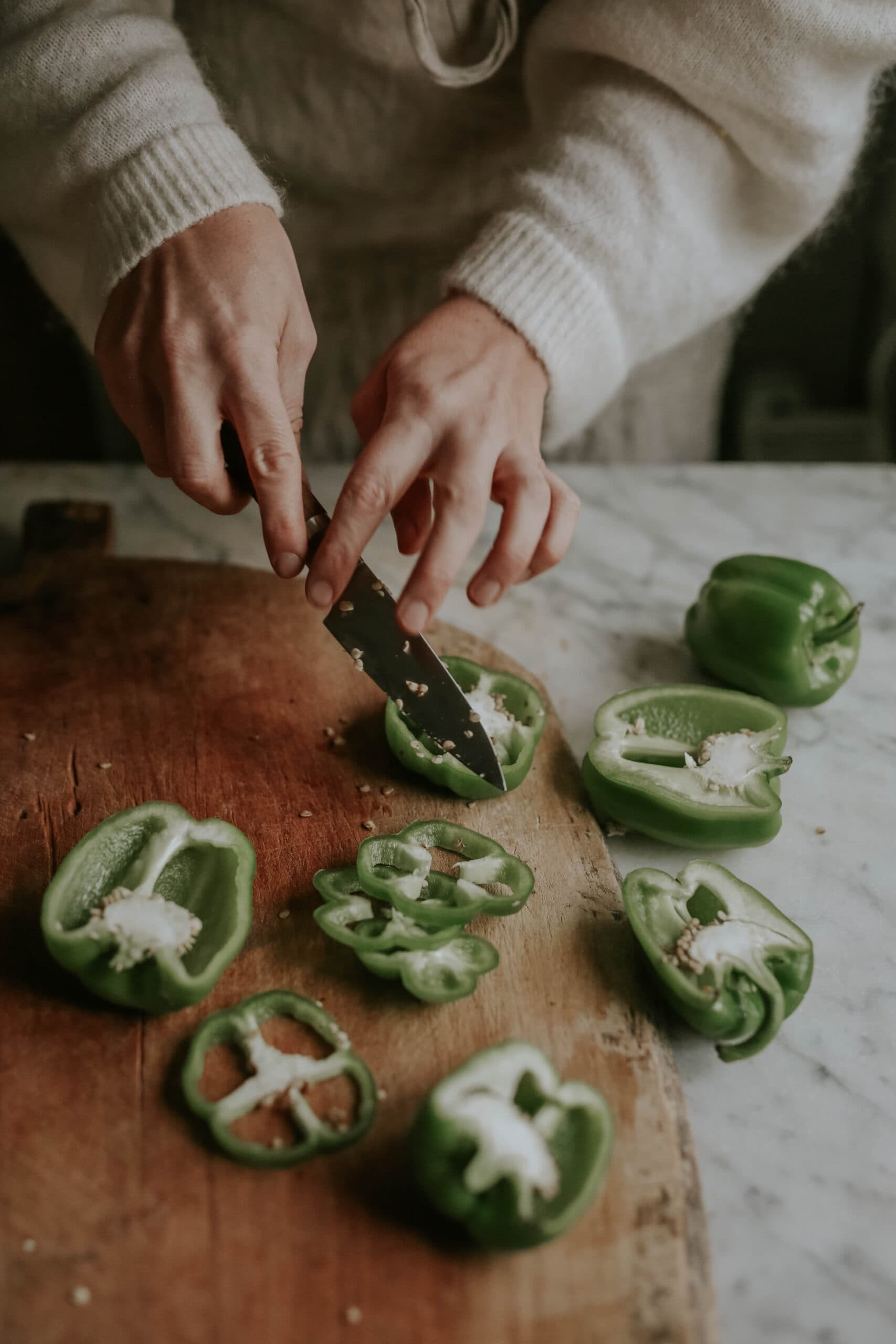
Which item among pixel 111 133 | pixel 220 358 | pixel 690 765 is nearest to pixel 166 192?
pixel 111 133

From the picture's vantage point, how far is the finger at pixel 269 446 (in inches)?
45.5

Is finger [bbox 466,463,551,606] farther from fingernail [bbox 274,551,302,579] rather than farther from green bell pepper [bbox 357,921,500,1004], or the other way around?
green bell pepper [bbox 357,921,500,1004]

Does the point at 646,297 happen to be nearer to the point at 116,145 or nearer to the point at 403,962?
the point at 116,145

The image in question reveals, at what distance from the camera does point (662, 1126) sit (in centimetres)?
97

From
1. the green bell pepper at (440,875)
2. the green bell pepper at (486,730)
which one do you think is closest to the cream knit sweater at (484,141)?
the green bell pepper at (486,730)

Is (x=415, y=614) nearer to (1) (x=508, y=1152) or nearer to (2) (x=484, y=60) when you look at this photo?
(1) (x=508, y=1152)

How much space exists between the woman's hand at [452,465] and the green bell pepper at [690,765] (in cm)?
25

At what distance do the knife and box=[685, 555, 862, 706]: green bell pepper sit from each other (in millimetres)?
460

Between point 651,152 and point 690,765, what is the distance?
90cm

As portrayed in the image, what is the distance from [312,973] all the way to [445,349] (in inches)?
31.1

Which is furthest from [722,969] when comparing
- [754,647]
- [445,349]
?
[445,349]

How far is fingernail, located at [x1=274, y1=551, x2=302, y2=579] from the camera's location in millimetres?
1211

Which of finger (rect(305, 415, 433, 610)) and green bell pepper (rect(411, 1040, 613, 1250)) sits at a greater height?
finger (rect(305, 415, 433, 610))

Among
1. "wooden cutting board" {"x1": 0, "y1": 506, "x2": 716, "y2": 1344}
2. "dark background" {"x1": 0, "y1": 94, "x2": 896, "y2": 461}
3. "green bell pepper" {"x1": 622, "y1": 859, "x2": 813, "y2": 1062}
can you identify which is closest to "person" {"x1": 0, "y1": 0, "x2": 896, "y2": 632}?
"wooden cutting board" {"x1": 0, "y1": 506, "x2": 716, "y2": 1344}
